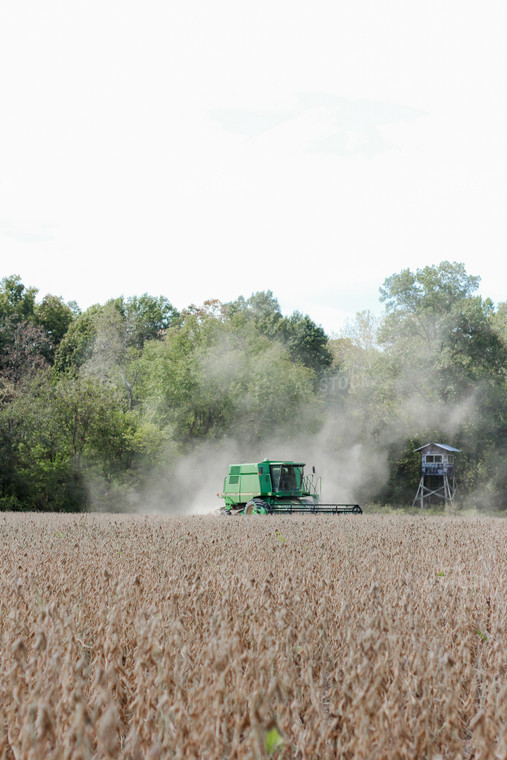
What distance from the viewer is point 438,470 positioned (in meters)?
37.9

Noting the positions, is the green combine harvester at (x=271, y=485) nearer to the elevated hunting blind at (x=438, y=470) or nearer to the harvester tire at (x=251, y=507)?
the harvester tire at (x=251, y=507)

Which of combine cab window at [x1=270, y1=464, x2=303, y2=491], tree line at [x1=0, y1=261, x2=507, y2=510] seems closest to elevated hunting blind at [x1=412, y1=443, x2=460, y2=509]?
tree line at [x1=0, y1=261, x2=507, y2=510]

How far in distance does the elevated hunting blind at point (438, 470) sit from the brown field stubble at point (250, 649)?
28.1m

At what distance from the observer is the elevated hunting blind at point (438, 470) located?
37.8 metres

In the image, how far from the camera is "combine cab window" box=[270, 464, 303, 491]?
2498 centimetres

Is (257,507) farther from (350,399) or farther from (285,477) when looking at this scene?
(350,399)

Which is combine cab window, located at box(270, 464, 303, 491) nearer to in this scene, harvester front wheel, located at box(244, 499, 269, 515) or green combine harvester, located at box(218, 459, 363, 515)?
green combine harvester, located at box(218, 459, 363, 515)

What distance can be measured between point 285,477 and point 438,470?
49.7 ft

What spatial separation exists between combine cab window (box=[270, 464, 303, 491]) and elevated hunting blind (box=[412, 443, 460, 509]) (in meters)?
14.2

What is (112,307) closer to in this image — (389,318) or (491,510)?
(389,318)

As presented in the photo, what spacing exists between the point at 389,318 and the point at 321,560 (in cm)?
3493

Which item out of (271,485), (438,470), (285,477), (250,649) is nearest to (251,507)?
(271,485)

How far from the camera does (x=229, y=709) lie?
265 centimetres

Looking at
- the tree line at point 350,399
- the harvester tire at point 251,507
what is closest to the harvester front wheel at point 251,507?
the harvester tire at point 251,507
